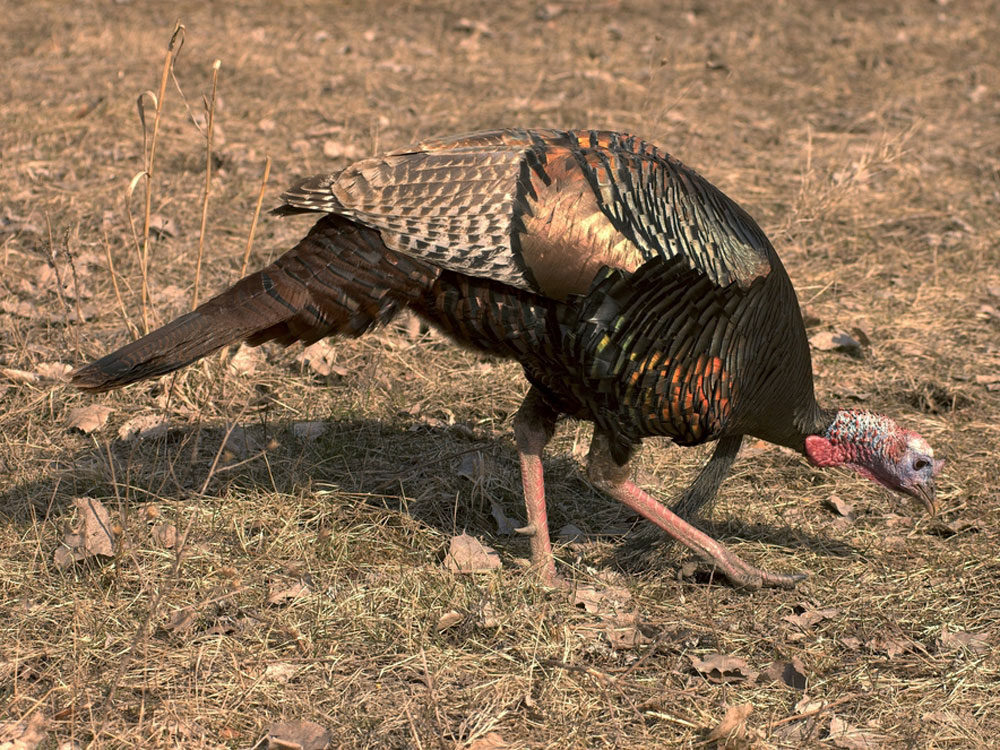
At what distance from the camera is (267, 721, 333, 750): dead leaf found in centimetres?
272

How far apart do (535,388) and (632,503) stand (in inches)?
19.6

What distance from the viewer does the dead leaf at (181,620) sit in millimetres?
3135

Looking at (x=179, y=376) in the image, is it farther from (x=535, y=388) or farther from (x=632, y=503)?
(x=632, y=503)

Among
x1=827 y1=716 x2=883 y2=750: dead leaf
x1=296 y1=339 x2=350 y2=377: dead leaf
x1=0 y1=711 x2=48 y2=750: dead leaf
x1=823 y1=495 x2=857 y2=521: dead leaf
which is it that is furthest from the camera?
x1=296 y1=339 x2=350 y2=377: dead leaf

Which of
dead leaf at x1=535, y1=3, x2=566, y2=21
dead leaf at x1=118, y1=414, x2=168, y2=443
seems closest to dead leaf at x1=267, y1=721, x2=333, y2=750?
dead leaf at x1=118, y1=414, x2=168, y2=443

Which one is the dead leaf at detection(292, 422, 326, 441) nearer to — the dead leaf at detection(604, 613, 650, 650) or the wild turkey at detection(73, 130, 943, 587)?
the wild turkey at detection(73, 130, 943, 587)

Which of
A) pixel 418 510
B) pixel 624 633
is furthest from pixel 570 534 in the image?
pixel 624 633

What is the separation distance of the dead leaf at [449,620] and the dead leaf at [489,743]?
0.47 metres

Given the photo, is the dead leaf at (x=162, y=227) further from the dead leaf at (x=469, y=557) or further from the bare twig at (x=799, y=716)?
the bare twig at (x=799, y=716)

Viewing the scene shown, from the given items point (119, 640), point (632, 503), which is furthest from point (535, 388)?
point (119, 640)

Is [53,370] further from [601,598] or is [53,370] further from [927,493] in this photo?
[927,493]

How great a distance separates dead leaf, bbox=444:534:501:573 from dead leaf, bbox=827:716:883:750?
1.16 m

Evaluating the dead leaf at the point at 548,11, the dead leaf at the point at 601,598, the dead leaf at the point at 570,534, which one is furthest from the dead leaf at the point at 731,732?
the dead leaf at the point at 548,11

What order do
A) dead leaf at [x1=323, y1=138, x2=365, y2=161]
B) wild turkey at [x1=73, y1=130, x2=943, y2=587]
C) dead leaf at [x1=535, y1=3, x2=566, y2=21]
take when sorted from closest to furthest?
1. wild turkey at [x1=73, y1=130, x2=943, y2=587]
2. dead leaf at [x1=323, y1=138, x2=365, y2=161]
3. dead leaf at [x1=535, y1=3, x2=566, y2=21]
